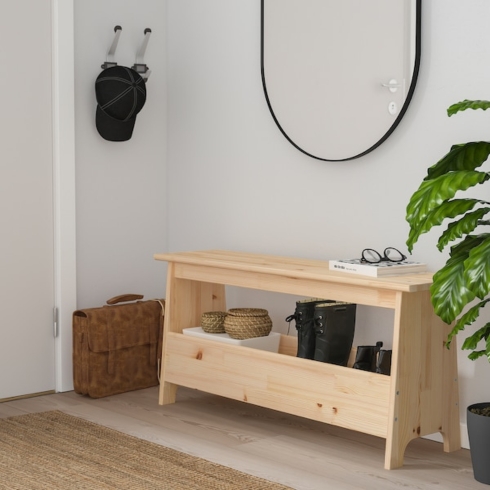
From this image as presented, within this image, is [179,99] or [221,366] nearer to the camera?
[221,366]

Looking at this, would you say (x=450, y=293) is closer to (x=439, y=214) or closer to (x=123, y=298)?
(x=439, y=214)

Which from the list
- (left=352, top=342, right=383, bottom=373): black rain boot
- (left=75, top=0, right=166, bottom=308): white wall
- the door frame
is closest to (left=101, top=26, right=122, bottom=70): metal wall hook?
(left=75, top=0, right=166, bottom=308): white wall

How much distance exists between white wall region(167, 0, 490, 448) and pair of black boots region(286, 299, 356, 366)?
22 centimetres

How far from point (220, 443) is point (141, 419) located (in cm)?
43

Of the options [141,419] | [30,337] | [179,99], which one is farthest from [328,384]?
[179,99]

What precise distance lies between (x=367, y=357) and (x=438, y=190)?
0.90 metres

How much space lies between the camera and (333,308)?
116 inches

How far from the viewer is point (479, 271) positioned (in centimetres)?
212

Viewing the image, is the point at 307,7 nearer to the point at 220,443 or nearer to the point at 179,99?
the point at 179,99

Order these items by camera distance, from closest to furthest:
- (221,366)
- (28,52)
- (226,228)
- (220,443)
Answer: (220,443)
(221,366)
(28,52)
(226,228)

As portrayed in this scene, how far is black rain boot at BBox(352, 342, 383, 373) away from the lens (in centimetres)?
291

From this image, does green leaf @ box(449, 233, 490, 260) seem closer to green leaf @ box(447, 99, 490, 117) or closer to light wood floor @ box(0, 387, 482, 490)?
green leaf @ box(447, 99, 490, 117)

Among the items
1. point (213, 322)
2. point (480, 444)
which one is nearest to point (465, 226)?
point (480, 444)

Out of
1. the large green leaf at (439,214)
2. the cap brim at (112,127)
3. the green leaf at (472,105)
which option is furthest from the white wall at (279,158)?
the large green leaf at (439,214)
